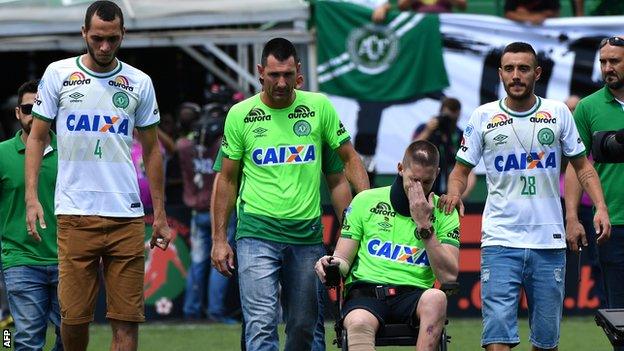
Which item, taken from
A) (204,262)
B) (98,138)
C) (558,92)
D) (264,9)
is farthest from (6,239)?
(558,92)

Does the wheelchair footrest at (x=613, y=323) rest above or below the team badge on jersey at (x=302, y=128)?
below

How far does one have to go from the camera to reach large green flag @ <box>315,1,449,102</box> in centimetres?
1711

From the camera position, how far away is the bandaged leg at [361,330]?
888cm

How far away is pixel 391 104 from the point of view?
56.8ft

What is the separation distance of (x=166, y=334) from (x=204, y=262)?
128 cm

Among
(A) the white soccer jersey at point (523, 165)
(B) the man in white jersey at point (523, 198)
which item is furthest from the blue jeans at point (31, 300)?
(A) the white soccer jersey at point (523, 165)

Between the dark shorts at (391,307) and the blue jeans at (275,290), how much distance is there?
0.91 ft

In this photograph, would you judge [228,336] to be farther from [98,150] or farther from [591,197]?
[591,197]

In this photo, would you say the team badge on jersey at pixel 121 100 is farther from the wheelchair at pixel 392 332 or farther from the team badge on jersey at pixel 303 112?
the wheelchair at pixel 392 332

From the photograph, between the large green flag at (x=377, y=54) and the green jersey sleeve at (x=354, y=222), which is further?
the large green flag at (x=377, y=54)

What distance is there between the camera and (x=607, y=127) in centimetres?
1002

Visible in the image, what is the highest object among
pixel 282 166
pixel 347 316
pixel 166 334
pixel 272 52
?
pixel 272 52

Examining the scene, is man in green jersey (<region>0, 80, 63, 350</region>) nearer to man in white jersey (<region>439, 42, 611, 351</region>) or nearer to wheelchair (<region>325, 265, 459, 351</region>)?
wheelchair (<region>325, 265, 459, 351</region>)

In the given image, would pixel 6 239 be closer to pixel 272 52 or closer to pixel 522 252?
pixel 272 52
